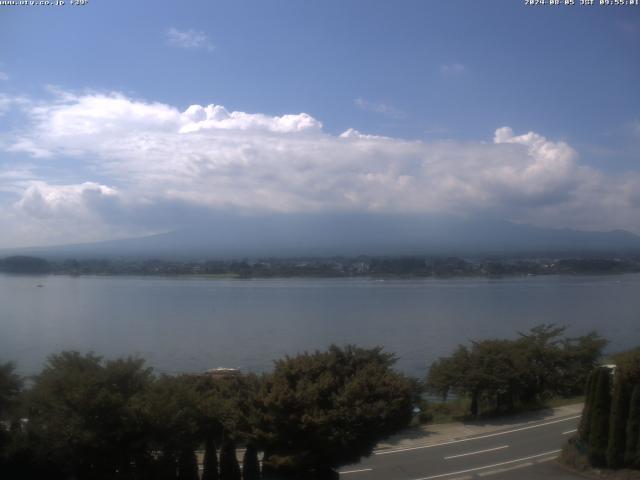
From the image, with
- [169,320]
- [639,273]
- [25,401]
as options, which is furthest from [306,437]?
[639,273]

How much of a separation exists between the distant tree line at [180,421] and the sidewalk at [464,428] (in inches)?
166

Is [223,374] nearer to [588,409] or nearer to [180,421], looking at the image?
[180,421]

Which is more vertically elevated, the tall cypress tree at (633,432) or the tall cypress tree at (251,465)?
the tall cypress tree at (633,432)

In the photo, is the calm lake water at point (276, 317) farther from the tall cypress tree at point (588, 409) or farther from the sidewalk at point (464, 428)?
the tall cypress tree at point (588, 409)

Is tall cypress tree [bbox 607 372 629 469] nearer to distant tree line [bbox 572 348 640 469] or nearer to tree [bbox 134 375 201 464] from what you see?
distant tree line [bbox 572 348 640 469]

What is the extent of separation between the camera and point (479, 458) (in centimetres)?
1064

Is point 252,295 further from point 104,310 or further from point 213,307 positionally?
point 104,310

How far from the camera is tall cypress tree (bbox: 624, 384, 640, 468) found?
27.0 ft

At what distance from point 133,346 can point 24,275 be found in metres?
29.9

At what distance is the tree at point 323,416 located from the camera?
7.68 meters

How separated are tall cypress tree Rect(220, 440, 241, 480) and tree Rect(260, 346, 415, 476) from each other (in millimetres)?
464

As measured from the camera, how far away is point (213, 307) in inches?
1737

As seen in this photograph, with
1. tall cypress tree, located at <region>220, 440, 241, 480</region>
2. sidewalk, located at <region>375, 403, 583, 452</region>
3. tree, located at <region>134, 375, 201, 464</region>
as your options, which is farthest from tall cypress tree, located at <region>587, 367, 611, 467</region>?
tree, located at <region>134, 375, 201, 464</region>

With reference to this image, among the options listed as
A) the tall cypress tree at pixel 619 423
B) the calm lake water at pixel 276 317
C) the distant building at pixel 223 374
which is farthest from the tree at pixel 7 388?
the calm lake water at pixel 276 317
